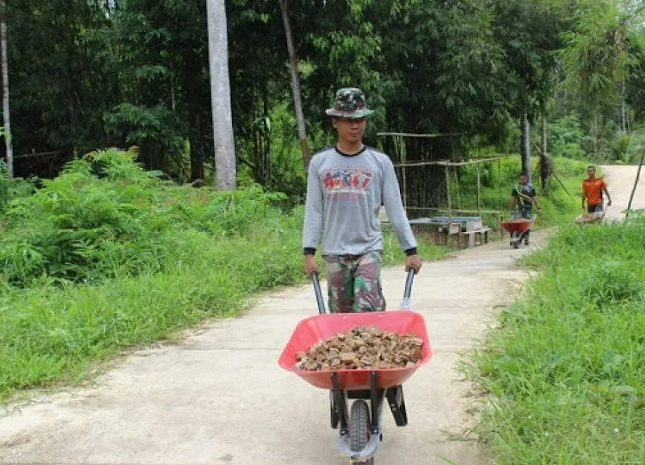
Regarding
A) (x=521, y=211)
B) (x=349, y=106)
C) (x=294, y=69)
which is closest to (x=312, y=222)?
(x=349, y=106)

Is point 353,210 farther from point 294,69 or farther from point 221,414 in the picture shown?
point 294,69

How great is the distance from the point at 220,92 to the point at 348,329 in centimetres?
904

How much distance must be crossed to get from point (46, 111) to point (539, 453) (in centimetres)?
1388

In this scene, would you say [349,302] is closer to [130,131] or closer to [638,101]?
[130,131]

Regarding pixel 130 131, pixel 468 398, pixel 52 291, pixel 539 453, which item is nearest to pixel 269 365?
pixel 468 398

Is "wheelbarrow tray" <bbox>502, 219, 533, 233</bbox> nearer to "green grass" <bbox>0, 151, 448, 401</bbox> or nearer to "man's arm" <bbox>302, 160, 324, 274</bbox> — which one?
"green grass" <bbox>0, 151, 448, 401</bbox>

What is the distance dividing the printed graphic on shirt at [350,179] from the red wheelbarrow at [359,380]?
63cm

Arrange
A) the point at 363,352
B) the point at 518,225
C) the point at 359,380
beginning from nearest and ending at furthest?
the point at 359,380
the point at 363,352
the point at 518,225

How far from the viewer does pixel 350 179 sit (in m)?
3.45

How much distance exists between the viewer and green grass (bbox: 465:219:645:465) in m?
2.92

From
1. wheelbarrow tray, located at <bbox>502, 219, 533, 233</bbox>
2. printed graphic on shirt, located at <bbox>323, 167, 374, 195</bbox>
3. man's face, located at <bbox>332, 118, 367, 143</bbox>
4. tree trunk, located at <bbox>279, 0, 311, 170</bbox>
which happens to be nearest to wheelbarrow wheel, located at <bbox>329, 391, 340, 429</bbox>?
printed graphic on shirt, located at <bbox>323, 167, 374, 195</bbox>

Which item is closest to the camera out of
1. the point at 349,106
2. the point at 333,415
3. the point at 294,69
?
the point at 333,415

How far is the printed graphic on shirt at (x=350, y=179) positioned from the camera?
3.45 metres

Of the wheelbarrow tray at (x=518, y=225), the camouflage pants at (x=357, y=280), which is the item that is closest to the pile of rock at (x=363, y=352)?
the camouflage pants at (x=357, y=280)
